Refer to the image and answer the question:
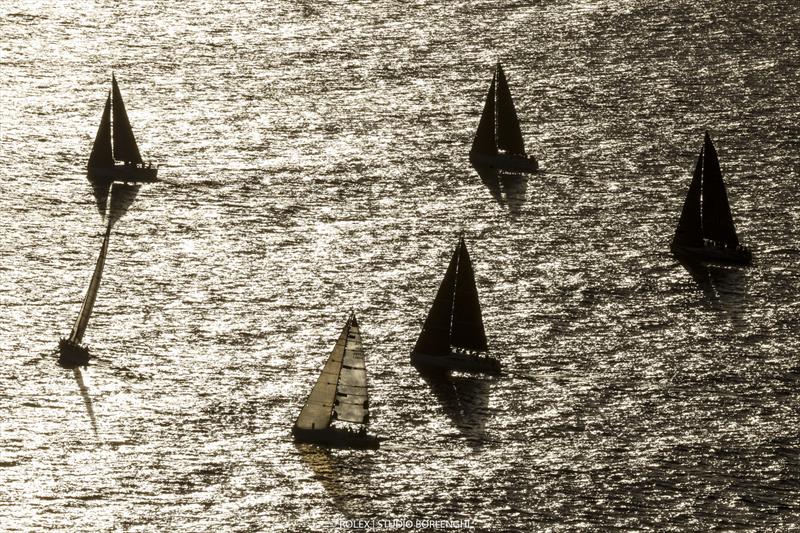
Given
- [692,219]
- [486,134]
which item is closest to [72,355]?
[692,219]

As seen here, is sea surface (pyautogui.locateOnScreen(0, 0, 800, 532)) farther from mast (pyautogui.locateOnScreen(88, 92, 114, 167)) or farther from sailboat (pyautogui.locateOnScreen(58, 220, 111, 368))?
mast (pyautogui.locateOnScreen(88, 92, 114, 167))

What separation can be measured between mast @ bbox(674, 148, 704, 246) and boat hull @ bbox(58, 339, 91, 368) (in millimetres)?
43860

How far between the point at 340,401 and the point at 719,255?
38883mm

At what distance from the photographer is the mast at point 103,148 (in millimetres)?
180500

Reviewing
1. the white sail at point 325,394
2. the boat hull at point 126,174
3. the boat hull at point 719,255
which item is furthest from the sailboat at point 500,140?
the white sail at point 325,394

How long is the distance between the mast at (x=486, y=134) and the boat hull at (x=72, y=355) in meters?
46.5

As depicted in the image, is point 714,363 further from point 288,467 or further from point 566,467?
point 288,467

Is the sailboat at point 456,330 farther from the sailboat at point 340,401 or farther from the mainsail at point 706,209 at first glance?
the mainsail at point 706,209

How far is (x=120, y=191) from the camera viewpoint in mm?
177750

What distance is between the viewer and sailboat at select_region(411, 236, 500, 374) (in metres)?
148

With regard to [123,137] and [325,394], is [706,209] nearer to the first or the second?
[325,394]

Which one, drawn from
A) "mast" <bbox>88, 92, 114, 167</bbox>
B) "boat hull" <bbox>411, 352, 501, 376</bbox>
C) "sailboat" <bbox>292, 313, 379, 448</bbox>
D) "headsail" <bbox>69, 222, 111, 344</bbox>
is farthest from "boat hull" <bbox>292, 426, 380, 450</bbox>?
"mast" <bbox>88, 92, 114, 167</bbox>

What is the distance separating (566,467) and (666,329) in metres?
20.9

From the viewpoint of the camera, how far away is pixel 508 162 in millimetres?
182750
